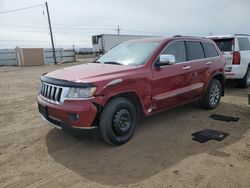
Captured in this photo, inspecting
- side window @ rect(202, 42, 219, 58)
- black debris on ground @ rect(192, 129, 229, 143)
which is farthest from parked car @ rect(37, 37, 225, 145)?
black debris on ground @ rect(192, 129, 229, 143)

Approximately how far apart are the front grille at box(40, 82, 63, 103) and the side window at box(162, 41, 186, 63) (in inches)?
92.1

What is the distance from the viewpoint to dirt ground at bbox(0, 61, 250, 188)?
311cm

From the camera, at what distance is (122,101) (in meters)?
3.99

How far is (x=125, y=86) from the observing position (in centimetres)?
398

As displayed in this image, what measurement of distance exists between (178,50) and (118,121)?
2.24 m

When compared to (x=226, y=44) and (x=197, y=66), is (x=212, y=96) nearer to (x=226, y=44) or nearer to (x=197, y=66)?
(x=197, y=66)

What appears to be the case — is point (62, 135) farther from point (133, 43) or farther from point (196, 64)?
point (196, 64)

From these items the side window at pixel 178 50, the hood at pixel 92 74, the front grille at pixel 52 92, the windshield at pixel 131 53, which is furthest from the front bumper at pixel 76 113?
the side window at pixel 178 50

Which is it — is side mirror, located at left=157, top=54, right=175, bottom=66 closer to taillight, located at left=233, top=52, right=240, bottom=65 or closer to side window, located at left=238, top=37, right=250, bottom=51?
taillight, located at left=233, top=52, right=240, bottom=65

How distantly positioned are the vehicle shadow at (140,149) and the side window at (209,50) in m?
1.68

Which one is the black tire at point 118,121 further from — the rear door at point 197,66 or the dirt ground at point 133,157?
the rear door at point 197,66

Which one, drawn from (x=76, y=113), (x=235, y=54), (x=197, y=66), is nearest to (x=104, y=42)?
(x=235, y=54)

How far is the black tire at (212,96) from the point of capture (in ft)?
19.8

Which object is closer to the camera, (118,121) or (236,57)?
(118,121)
